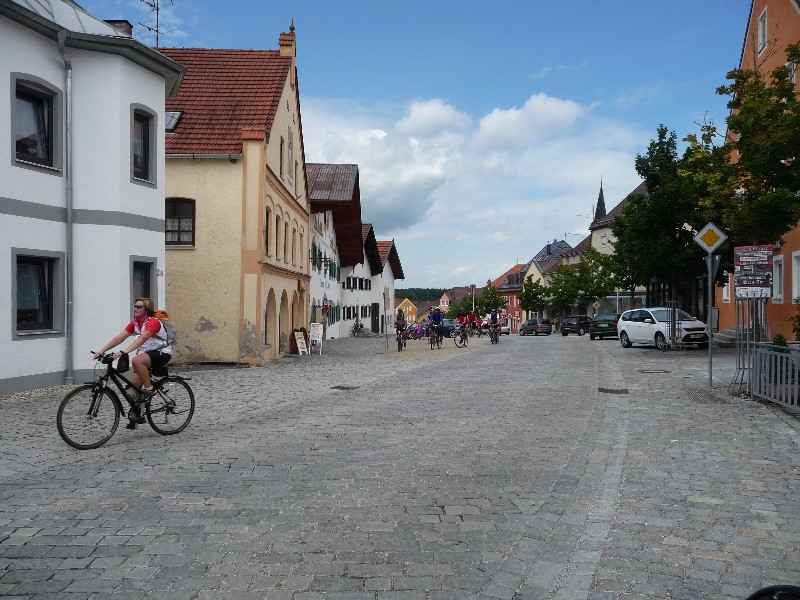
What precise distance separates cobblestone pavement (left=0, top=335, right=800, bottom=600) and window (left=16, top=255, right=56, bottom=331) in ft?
11.5

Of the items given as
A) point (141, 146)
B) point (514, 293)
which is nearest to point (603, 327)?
point (141, 146)

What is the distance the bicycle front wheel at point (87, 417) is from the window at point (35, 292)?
6895mm

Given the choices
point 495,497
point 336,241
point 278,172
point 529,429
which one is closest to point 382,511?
point 495,497

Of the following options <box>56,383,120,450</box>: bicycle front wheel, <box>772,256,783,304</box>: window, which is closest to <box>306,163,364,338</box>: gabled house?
<box>772,256,783,304</box>: window

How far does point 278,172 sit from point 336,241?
2294cm

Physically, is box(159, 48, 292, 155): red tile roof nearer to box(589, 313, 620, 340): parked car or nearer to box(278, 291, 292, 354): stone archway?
box(278, 291, 292, 354): stone archway

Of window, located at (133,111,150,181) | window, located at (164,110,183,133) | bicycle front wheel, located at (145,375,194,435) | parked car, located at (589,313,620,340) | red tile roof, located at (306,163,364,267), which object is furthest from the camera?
parked car, located at (589,313,620,340)

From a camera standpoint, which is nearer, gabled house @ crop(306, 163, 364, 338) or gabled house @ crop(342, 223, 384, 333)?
gabled house @ crop(306, 163, 364, 338)

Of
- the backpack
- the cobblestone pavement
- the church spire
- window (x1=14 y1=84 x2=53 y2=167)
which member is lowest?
the cobblestone pavement

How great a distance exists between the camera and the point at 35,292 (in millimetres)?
14992

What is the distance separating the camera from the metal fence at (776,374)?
10.8 metres

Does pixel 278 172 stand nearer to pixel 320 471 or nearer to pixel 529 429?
pixel 529 429

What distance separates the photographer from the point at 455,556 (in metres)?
4.74

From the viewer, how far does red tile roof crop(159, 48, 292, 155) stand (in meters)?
21.6
